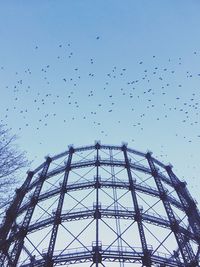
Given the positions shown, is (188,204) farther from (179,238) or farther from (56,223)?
(56,223)

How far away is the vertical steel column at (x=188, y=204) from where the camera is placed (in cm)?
1348

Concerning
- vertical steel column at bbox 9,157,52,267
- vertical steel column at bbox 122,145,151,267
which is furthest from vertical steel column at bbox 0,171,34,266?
vertical steel column at bbox 122,145,151,267

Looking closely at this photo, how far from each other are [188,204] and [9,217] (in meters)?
8.49

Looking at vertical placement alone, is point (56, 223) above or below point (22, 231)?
below

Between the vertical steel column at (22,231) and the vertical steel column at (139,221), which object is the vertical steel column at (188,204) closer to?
the vertical steel column at (139,221)

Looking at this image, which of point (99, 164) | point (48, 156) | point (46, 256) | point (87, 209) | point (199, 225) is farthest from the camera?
point (48, 156)

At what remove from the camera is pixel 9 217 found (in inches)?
545

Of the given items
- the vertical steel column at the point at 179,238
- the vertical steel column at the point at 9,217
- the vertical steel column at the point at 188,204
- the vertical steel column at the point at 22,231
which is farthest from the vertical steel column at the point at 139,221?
the vertical steel column at the point at 9,217

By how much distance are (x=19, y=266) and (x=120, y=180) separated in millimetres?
5542

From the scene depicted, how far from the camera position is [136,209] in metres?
12.0

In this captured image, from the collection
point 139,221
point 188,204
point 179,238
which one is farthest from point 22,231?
point 188,204

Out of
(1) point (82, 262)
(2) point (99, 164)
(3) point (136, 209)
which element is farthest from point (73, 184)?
(1) point (82, 262)

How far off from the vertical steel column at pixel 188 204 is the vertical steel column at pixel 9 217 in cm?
784

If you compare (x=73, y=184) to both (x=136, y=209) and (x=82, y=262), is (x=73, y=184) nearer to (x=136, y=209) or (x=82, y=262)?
(x=136, y=209)
